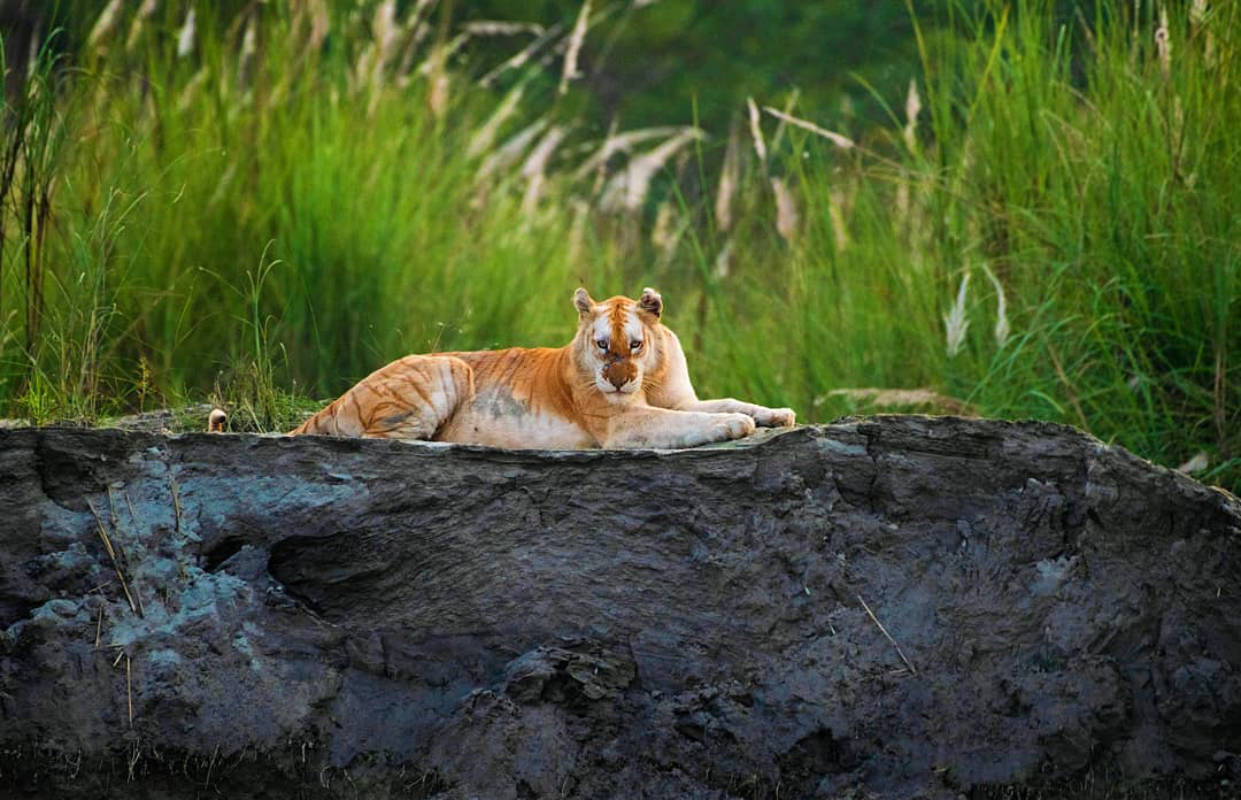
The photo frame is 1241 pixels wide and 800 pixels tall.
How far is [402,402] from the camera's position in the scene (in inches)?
209

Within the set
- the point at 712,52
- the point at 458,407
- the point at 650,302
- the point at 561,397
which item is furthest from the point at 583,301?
the point at 712,52

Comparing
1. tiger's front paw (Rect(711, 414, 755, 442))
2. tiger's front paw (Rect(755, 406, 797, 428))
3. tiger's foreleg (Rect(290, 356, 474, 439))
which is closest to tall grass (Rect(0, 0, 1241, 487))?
tiger's foreleg (Rect(290, 356, 474, 439))

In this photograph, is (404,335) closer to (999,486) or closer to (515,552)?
(515,552)

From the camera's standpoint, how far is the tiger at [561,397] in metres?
5.17

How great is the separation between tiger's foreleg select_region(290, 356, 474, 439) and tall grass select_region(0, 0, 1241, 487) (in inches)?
23.0

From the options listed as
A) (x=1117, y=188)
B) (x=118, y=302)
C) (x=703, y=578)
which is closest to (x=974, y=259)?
(x=1117, y=188)

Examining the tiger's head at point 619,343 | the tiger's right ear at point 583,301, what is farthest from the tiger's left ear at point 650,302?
the tiger's right ear at point 583,301

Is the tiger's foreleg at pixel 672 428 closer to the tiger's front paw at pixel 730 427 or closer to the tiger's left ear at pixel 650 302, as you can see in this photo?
the tiger's front paw at pixel 730 427

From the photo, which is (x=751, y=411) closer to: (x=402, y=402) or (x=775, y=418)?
(x=775, y=418)

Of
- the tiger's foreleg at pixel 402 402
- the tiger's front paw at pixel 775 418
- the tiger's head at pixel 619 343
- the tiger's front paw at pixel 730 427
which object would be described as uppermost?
the tiger's head at pixel 619 343

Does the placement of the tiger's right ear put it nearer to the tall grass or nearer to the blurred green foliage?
the tall grass

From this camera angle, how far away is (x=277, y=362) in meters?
7.25

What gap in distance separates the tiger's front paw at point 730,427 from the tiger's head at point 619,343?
0.31 metres

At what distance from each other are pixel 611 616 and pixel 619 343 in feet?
2.97
